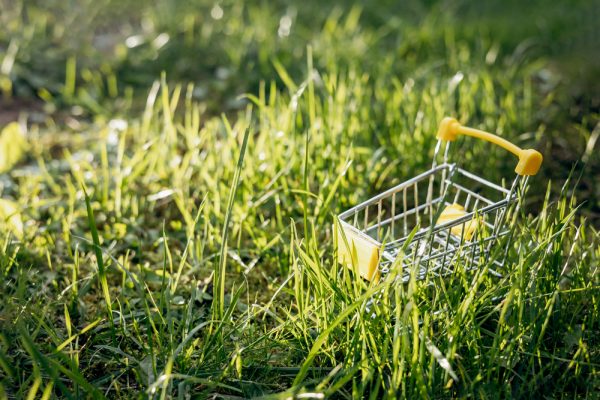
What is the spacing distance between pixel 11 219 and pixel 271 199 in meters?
1.02

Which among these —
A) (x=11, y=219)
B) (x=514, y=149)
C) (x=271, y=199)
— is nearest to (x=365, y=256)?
(x=514, y=149)

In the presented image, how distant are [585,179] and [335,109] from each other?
1.30 meters

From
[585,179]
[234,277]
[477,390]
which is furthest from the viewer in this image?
[585,179]

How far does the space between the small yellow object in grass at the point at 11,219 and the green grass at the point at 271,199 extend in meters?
0.02

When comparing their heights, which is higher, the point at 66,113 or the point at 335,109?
the point at 335,109

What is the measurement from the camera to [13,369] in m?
1.92

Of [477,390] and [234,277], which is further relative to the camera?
[234,277]

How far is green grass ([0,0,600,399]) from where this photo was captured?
74.3 inches

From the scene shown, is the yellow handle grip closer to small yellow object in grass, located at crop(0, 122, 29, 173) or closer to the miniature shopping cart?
the miniature shopping cart

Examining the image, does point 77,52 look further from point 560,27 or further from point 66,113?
point 560,27

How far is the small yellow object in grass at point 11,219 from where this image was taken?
2.54 meters

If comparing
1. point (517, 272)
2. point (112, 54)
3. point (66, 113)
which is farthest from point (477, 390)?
point (112, 54)

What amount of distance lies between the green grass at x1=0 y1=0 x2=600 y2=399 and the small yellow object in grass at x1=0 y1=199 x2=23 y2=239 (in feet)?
0.06

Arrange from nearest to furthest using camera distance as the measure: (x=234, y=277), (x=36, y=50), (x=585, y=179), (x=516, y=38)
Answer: (x=234, y=277) → (x=585, y=179) → (x=36, y=50) → (x=516, y=38)
